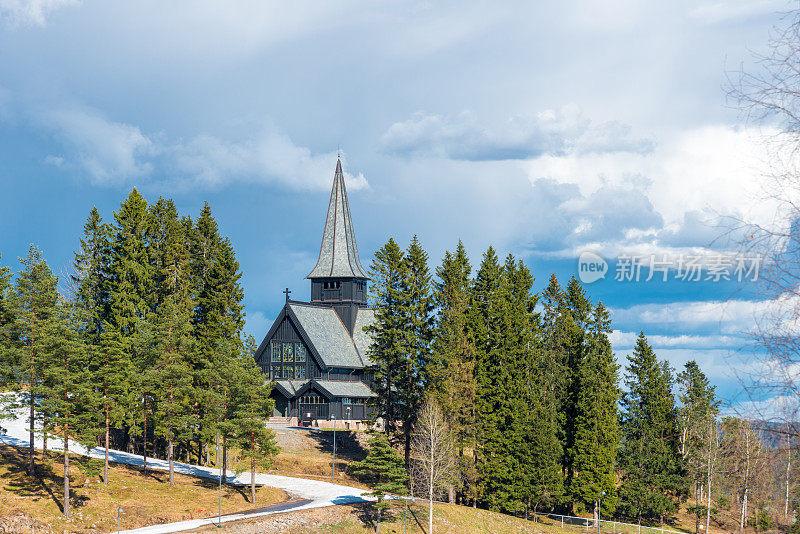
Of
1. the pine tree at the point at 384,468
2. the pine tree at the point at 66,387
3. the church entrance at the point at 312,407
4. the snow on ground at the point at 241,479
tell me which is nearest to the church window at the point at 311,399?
the church entrance at the point at 312,407

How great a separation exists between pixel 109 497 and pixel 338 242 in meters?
51.2

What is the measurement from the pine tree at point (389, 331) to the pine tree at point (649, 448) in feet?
68.7

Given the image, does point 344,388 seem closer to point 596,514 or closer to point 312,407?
point 312,407

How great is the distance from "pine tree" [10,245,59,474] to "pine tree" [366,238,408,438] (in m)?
23.3

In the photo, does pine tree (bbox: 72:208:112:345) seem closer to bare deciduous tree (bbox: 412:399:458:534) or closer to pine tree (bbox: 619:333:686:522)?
bare deciduous tree (bbox: 412:399:458:534)

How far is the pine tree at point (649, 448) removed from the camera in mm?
58750

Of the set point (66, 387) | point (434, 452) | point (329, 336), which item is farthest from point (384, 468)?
point (329, 336)

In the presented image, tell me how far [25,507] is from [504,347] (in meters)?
33.6

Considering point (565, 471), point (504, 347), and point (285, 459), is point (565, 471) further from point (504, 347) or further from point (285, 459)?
point (285, 459)

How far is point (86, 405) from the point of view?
1633 inches

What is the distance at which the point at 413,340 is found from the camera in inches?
2185

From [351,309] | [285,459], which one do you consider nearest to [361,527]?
[285,459]

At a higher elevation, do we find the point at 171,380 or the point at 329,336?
the point at 329,336

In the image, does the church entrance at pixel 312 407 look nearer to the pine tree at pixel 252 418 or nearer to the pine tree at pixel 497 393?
the pine tree at pixel 497 393
